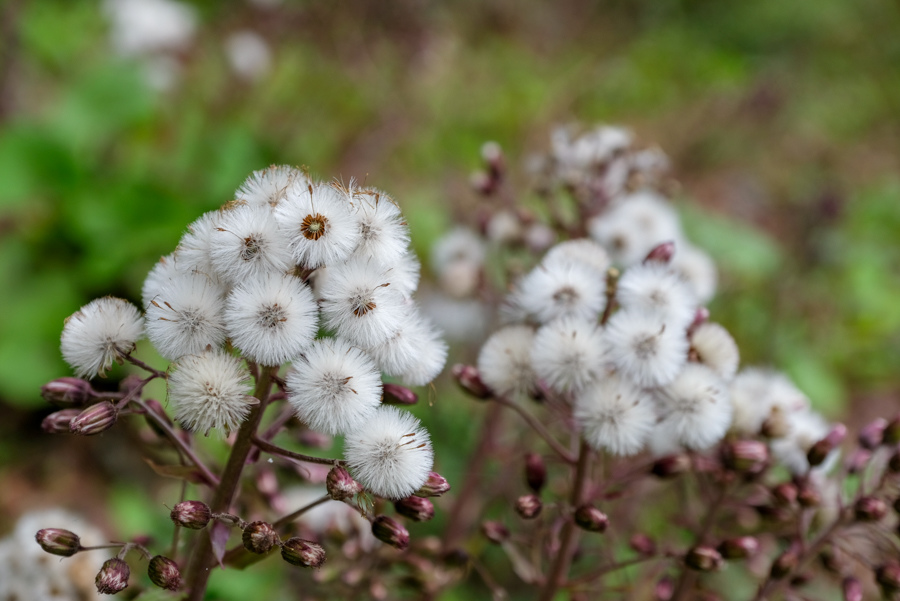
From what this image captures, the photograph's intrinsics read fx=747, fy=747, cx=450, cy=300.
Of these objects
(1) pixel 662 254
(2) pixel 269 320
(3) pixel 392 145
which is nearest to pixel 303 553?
(2) pixel 269 320

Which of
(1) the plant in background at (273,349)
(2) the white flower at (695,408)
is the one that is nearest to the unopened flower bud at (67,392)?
(1) the plant in background at (273,349)

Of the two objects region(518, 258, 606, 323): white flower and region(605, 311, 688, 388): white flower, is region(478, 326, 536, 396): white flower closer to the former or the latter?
region(518, 258, 606, 323): white flower

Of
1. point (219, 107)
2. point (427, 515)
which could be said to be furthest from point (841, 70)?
point (427, 515)

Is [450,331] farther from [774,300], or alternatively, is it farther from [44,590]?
[774,300]

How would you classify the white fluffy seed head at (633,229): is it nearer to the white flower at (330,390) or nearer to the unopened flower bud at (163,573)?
the white flower at (330,390)

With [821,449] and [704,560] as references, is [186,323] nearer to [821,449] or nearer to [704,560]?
[704,560]

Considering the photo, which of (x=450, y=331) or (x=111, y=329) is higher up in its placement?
(x=450, y=331)

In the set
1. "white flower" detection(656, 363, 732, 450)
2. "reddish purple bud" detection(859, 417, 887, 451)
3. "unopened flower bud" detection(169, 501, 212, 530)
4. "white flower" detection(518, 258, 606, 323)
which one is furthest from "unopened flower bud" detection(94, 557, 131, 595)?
"reddish purple bud" detection(859, 417, 887, 451)
